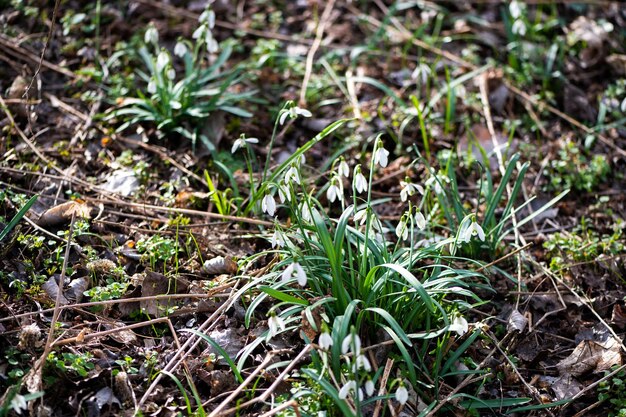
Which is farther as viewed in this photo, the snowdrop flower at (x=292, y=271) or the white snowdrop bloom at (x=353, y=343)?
the snowdrop flower at (x=292, y=271)

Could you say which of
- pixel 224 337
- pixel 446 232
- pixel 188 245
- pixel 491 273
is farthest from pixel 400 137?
pixel 224 337

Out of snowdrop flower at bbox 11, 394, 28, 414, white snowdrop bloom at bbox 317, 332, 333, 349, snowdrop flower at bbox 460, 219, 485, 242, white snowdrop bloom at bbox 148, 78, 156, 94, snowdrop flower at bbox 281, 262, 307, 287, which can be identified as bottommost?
snowdrop flower at bbox 11, 394, 28, 414

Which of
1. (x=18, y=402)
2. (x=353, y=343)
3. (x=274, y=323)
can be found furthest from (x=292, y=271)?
(x=18, y=402)

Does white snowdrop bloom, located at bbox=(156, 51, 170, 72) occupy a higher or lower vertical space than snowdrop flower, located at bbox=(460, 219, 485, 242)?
higher

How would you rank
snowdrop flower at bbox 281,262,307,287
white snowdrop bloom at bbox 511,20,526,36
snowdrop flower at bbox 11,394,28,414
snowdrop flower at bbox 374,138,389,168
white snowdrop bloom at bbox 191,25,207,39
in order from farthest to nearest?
white snowdrop bloom at bbox 511,20,526,36, white snowdrop bloom at bbox 191,25,207,39, snowdrop flower at bbox 374,138,389,168, snowdrop flower at bbox 281,262,307,287, snowdrop flower at bbox 11,394,28,414

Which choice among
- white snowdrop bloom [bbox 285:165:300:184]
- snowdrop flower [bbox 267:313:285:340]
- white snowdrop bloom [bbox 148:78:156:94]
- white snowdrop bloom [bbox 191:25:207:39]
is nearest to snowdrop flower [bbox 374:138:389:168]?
white snowdrop bloom [bbox 285:165:300:184]

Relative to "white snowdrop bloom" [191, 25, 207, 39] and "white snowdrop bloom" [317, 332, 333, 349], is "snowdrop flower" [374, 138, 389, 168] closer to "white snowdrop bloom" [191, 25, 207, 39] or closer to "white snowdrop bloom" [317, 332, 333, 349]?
"white snowdrop bloom" [317, 332, 333, 349]

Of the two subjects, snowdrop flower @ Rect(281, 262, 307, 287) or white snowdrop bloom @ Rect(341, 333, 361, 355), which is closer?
white snowdrop bloom @ Rect(341, 333, 361, 355)

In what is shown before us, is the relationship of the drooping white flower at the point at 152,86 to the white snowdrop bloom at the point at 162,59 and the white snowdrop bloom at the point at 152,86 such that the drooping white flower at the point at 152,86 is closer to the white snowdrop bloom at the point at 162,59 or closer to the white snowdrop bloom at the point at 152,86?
the white snowdrop bloom at the point at 152,86

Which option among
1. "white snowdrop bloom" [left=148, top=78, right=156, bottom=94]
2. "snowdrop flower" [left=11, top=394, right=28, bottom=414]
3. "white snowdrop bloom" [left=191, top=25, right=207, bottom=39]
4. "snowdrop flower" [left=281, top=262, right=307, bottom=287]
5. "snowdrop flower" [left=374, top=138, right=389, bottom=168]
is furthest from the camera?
"white snowdrop bloom" [left=148, top=78, right=156, bottom=94]

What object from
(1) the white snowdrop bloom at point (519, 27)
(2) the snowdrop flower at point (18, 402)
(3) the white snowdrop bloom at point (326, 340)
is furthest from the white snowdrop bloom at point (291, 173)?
(1) the white snowdrop bloom at point (519, 27)

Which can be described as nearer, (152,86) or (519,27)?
(152,86)

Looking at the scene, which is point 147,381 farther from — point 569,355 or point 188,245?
point 569,355

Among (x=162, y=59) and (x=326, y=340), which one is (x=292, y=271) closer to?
(x=326, y=340)
